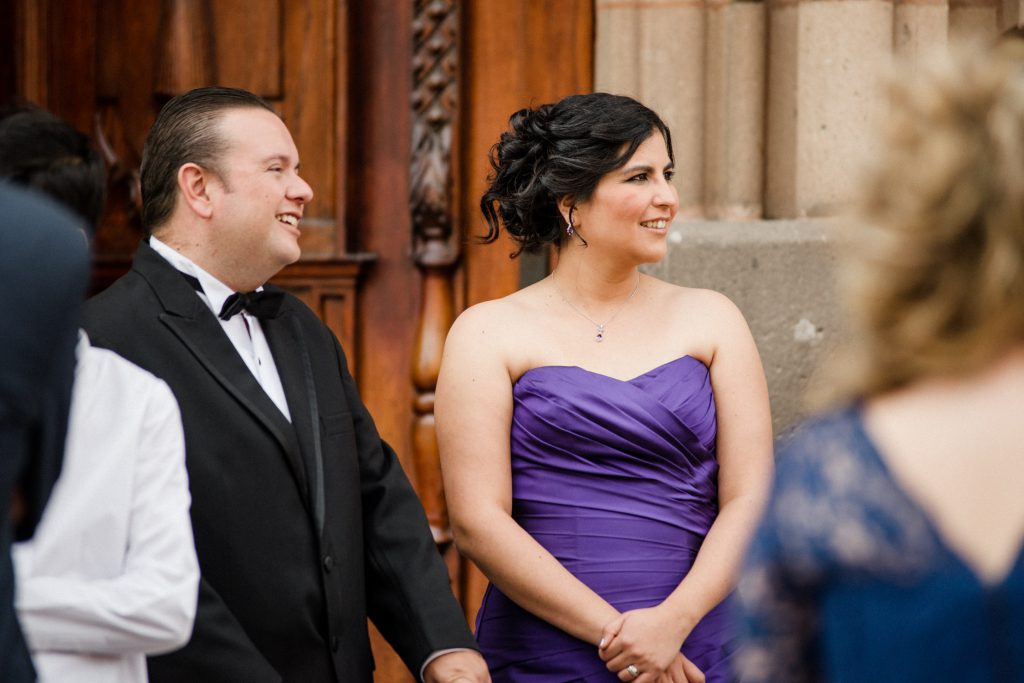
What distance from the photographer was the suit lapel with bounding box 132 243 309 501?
2.64 m

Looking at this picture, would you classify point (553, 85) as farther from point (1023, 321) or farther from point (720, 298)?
point (1023, 321)

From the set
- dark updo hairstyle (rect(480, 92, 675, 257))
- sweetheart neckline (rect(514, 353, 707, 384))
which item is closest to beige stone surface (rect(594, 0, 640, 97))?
dark updo hairstyle (rect(480, 92, 675, 257))

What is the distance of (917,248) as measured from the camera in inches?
53.2

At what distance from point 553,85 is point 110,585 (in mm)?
2543

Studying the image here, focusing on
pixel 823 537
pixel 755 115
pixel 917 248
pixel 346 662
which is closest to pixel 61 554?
pixel 346 662

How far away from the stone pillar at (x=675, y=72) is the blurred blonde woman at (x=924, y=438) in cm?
255

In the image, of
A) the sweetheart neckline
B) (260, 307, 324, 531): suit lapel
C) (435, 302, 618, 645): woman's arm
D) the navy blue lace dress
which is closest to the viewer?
the navy blue lace dress

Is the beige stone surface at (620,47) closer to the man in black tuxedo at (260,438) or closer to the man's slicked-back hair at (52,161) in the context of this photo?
the man in black tuxedo at (260,438)

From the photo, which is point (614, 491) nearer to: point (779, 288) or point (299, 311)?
point (299, 311)

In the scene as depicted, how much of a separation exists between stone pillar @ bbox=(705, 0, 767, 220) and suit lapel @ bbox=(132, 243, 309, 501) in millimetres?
1697

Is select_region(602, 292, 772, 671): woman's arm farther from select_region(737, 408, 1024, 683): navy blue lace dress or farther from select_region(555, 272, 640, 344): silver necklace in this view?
select_region(737, 408, 1024, 683): navy blue lace dress

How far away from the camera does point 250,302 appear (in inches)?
110

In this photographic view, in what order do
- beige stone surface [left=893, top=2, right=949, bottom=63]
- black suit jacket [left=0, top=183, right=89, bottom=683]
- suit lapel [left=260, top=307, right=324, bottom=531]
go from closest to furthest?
black suit jacket [left=0, top=183, right=89, bottom=683] < suit lapel [left=260, top=307, right=324, bottom=531] < beige stone surface [left=893, top=2, right=949, bottom=63]

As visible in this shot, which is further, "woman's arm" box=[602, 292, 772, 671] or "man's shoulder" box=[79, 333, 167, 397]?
"woman's arm" box=[602, 292, 772, 671]
